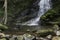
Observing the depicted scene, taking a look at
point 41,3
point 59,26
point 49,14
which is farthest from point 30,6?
point 59,26

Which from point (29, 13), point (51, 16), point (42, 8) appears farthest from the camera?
point (42, 8)

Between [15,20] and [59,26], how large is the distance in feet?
23.9

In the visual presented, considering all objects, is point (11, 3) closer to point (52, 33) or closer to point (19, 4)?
point (19, 4)

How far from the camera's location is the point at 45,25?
2419cm

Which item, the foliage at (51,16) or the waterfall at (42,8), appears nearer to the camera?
the foliage at (51,16)

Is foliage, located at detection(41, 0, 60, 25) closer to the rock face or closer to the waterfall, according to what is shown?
the waterfall

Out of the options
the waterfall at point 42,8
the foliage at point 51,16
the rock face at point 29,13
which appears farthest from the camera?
the rock face at point 29,13

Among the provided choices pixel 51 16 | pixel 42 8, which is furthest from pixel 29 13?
pixel 51 16

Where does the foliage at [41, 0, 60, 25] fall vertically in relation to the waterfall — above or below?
below

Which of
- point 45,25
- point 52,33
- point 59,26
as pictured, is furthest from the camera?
point 45,25

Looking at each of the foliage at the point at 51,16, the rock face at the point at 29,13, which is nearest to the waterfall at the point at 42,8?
the rock face at the point at 29,13

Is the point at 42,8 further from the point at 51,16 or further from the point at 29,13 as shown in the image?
the point at 51,16

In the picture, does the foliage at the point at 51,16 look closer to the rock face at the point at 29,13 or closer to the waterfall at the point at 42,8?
the waterfall at the point at 42,8

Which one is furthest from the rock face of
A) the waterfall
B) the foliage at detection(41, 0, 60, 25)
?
the foliage at detection(41, 0, 60, 25)
